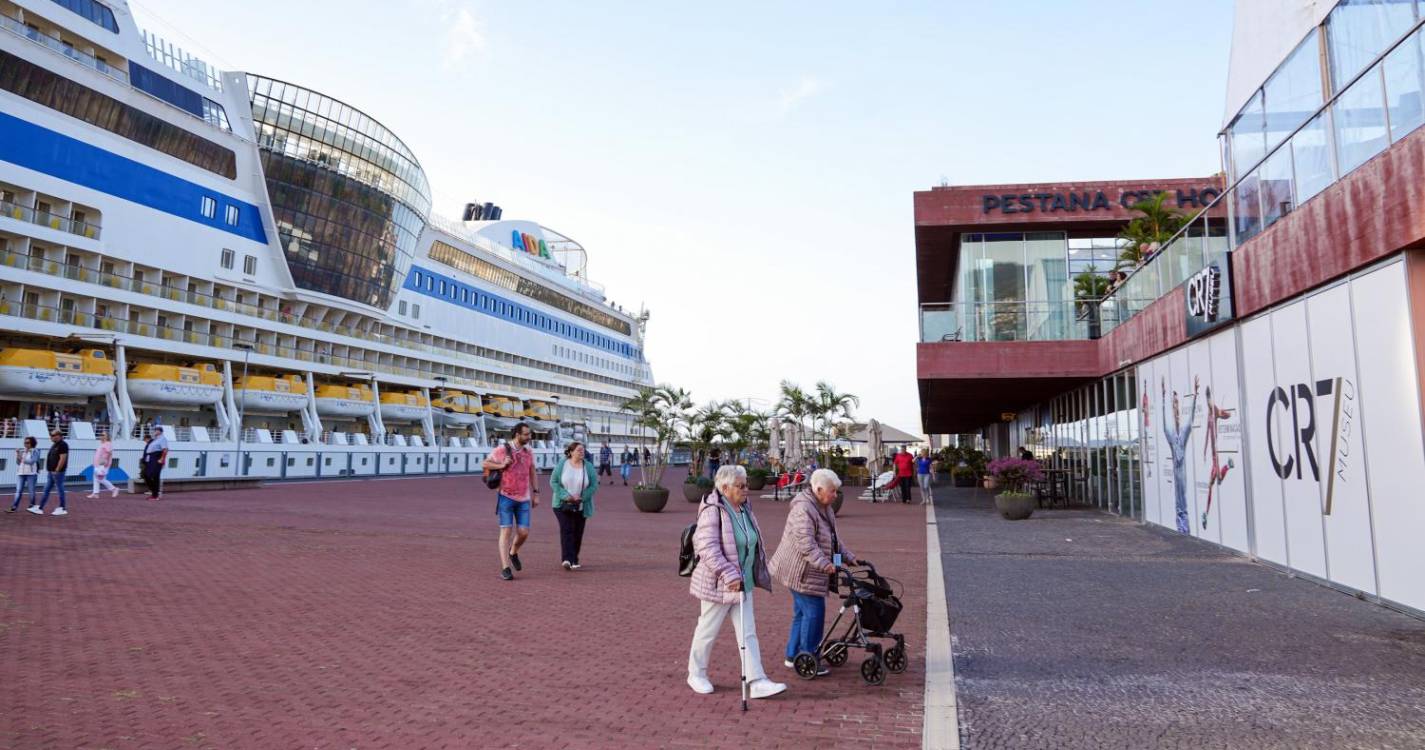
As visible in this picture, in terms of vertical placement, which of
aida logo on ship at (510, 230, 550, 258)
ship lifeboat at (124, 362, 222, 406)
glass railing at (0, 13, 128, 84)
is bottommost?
ship lifeboat at (124, 362, 222, 406)

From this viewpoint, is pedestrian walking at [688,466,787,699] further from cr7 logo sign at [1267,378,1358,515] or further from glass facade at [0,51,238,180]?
glass facade at [0,51,238,180]

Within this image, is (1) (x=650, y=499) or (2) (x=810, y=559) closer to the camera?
(2) (x=810, y=559)

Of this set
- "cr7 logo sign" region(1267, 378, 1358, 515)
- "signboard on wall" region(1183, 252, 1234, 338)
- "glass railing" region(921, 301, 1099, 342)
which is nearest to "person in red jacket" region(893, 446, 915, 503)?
"glass railing" region(921, 301, 1099, 342)

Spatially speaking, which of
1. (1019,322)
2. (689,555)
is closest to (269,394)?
(1019,322)

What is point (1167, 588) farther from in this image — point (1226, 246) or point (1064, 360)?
point (1064, 360)

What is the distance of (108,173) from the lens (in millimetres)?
31672

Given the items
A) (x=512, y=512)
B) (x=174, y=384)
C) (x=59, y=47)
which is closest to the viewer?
(x=512, y=512)

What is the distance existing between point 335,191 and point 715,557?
44.6 metres

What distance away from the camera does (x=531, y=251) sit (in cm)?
7600

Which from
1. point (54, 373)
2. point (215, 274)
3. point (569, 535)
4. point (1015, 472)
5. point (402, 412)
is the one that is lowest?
point (569, 535)

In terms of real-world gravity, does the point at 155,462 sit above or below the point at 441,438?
below

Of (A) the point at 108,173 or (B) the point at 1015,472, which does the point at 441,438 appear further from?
(B) the point at 1015,472

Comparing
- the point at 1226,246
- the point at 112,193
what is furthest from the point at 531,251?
the point at 1226,246

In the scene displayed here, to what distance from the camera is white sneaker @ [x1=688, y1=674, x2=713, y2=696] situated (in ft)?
15.6
